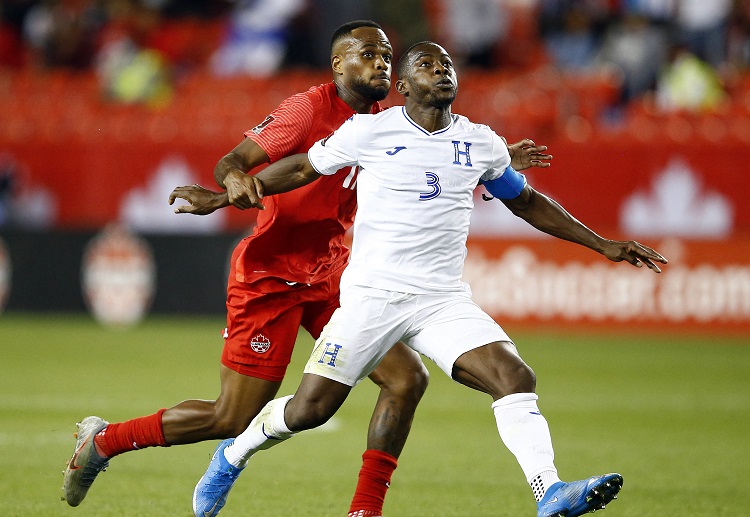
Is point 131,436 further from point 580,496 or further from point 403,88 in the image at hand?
point 580,496

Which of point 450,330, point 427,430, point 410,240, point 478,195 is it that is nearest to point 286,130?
point 410,240

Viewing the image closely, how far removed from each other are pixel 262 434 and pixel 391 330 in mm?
808

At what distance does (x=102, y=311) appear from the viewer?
15109 millimetres

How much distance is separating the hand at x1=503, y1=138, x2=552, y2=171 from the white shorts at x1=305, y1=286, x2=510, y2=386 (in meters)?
0.76

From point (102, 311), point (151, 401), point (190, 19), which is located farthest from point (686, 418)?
point (190, 19)

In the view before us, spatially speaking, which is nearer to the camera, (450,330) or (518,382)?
(518,382)

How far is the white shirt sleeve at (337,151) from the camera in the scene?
521 centimetres

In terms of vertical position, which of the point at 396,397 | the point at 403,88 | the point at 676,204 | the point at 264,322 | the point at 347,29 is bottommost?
the point at 396,397

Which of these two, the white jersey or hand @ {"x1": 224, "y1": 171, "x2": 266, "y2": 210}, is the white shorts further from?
hand @ {"x1": 224, "y1": 171, "x2": 266, "y2": 210}

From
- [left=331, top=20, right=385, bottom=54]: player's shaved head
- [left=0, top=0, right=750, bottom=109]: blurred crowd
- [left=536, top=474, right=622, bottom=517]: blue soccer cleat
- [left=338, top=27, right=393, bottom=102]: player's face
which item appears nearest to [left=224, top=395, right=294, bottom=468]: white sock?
[left=536, top=474, right=622, bottom=517]: blue soccer cleat

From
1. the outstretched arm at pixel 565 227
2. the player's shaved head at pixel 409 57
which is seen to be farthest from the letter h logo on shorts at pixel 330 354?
the player's shaved head at pixel 409 57

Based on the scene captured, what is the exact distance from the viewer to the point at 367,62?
5.68m

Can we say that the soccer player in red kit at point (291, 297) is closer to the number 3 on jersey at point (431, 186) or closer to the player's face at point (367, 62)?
the player's face at point (367, 62)

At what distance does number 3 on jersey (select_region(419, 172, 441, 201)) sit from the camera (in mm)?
5199
